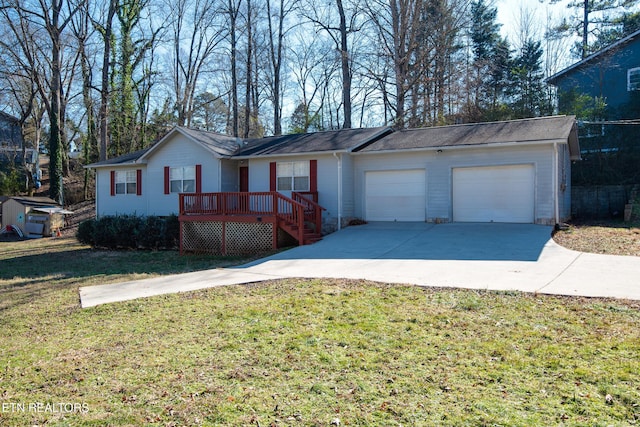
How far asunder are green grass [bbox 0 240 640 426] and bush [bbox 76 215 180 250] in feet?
30.9

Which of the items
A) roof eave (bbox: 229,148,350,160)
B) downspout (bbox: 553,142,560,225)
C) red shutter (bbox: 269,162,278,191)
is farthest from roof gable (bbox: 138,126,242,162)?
downspout (bbox: 553,142,560,225)

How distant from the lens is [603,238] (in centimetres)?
1205

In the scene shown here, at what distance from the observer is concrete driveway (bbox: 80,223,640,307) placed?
7633 mm

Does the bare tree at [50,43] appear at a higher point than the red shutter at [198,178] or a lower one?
higher

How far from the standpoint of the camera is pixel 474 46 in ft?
95.8

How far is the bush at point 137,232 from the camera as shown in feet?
55.1

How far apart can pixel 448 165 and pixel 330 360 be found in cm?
1213

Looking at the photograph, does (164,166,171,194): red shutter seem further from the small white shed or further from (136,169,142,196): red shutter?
the small white shed

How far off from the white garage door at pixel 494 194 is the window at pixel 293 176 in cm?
540

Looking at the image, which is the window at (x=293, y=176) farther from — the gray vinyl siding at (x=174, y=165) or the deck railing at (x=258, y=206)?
the gray vinyl siding at (x=174, y=165)

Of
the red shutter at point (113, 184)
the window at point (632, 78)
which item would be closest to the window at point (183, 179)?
the red shutter at point (113, 184)

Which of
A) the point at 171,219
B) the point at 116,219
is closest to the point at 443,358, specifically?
the point at 171,219

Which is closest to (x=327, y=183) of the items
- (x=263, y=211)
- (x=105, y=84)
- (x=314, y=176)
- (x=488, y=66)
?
(x=314, y=176)

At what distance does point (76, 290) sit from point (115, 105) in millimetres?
26385
